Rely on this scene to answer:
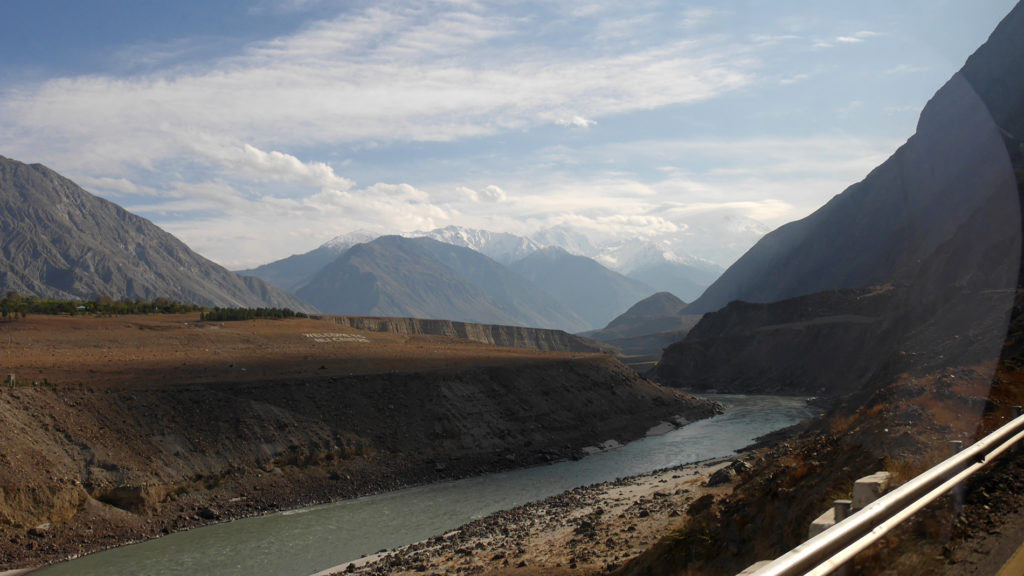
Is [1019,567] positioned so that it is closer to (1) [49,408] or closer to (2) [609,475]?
(2) [609,475]

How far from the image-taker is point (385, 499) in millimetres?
40562

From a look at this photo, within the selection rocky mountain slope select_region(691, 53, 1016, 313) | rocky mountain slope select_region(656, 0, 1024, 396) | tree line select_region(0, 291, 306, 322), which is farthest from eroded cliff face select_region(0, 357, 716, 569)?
rocky mountain slope select_region(691, 53, 1016, 313)

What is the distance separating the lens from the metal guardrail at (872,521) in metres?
4.89

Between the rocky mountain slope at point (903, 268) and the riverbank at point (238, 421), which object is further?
the rocky mountain slope at point (903, 268)

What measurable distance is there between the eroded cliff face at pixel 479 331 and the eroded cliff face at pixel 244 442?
148 ft

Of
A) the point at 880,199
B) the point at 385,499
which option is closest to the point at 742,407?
the point at 385,499

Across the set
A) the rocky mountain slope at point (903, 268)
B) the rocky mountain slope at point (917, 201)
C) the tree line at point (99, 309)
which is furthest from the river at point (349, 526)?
the rocky mountain slope at point (917, 201)

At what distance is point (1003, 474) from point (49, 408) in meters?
43.9

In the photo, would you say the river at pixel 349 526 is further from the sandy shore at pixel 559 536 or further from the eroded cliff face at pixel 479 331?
the eroded cliff face at pixel 479 331

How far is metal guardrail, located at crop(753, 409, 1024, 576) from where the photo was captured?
4887 mm

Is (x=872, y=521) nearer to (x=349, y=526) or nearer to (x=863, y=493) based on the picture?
(x=863, y=493)

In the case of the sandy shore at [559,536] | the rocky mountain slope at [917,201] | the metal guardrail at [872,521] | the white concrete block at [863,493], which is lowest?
the sandy shore at [559,536]

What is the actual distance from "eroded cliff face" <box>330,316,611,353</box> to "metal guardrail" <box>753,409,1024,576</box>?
92.9 m

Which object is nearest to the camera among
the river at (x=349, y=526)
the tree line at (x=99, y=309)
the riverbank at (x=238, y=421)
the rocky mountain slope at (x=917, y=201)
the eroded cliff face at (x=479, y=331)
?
the river at (x=349, y=526)
